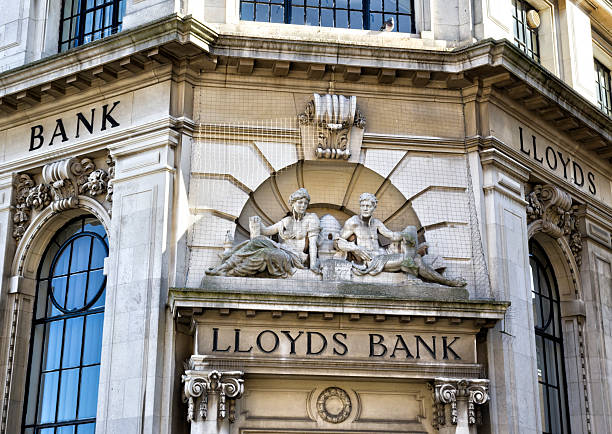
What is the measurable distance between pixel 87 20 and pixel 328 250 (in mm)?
7657

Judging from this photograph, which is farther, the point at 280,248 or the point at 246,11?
the point at 246,11

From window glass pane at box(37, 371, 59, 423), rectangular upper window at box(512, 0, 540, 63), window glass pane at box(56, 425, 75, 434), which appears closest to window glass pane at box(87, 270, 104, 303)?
window glass pane at box(37, 371, 59, 423)

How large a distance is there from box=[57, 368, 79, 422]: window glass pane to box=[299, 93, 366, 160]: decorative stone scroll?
6.27 m

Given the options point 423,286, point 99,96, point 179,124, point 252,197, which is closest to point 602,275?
point 423,286

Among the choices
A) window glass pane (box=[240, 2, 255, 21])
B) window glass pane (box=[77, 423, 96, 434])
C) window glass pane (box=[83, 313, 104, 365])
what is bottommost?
window glass pane (box=[77, 423, 96, 434])

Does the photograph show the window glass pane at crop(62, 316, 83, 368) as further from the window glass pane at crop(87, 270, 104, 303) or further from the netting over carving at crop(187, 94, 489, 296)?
the netting over carving at crop(187, 94, 489, 296)

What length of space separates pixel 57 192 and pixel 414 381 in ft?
26.1

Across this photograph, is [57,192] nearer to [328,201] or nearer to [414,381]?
[328,201]

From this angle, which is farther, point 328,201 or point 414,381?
point 328,201

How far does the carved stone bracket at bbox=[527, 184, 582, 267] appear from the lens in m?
21.6

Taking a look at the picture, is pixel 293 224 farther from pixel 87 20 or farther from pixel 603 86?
pixel 603 86

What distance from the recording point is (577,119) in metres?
22.3

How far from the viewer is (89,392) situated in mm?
19781

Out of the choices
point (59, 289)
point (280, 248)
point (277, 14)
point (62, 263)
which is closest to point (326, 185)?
point (280, 248)
